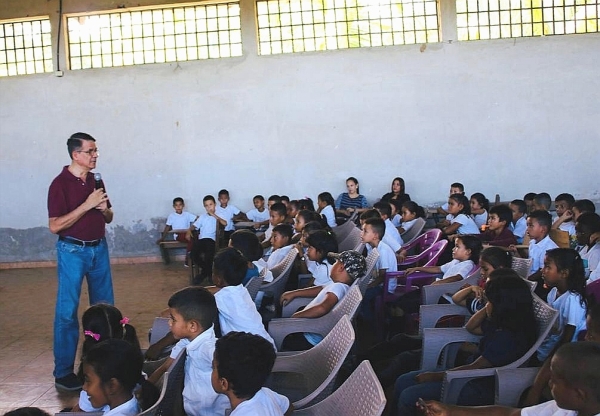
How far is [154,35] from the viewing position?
8.65 m

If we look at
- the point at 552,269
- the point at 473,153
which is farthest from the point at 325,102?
the point at 552,269

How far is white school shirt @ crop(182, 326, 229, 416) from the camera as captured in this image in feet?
8.57

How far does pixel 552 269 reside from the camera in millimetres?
3195

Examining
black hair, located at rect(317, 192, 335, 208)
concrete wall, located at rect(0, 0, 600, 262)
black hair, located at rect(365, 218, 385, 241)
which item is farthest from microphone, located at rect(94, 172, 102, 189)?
concrete wall, located at rect(0, 0, 600, 262)

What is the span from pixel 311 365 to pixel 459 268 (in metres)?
1.82

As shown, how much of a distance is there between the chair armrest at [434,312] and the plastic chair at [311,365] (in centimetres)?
89

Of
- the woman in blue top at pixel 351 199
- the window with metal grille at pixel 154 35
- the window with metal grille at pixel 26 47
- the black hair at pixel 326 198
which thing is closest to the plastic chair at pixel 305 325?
the black hair at pixel 326 198

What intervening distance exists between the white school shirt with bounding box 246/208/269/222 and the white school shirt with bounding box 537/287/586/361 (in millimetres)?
5654

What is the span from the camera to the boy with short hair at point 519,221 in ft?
20.8

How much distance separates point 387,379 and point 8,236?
7.36 metres

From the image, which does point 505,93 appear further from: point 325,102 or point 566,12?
point 325,102

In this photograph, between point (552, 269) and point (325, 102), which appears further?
point (325, 102)

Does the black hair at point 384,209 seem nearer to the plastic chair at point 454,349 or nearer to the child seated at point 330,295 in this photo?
the child seated at point 330,295

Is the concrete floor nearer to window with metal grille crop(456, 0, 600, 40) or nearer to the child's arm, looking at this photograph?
the child's arm
